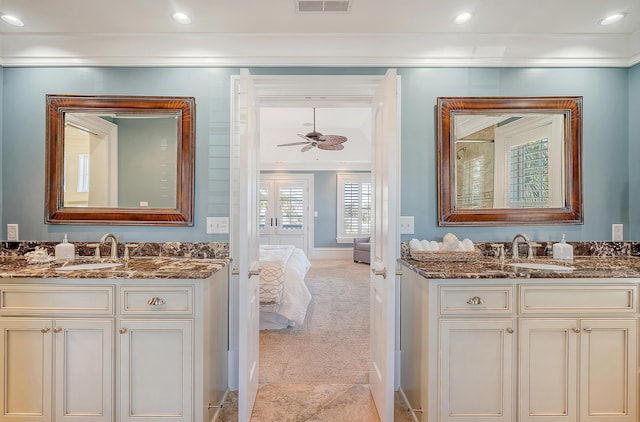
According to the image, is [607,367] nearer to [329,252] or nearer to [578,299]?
[578,299]

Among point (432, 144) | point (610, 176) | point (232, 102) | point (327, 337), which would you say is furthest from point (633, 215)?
point (232, 102)

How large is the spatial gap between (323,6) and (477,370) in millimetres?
2314

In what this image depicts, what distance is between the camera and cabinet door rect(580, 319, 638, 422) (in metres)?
1.77

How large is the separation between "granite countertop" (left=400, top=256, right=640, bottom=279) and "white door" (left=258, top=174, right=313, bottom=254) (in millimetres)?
6317

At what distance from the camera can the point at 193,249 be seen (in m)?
2.35

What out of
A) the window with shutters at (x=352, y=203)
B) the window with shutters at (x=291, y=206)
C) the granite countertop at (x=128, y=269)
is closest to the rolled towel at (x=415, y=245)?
the granite countertop at (x=128, y=269)

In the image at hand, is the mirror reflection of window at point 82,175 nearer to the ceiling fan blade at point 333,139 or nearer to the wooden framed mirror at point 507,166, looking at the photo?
the wooden framed mirror at point 507,166

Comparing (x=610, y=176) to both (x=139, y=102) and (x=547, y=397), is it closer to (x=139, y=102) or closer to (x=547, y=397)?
(x=547, y=397)

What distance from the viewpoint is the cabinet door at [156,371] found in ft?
5.74

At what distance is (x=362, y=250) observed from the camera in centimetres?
757

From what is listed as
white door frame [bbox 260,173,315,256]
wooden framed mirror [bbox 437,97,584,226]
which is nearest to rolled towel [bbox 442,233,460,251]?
wooden framed mirror [bbox 437,97,584,226]

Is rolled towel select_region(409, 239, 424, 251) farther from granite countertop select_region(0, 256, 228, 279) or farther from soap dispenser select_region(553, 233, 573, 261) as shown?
granite countertop select_region(0, 256, 228, 279)

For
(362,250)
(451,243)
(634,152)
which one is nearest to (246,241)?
(451,243)

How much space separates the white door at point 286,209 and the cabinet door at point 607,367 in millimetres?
6843
